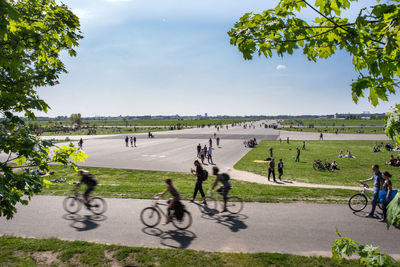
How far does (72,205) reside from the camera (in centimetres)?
945

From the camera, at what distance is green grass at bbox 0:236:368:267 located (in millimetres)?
5832

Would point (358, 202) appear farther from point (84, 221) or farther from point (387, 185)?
point (84, 221)

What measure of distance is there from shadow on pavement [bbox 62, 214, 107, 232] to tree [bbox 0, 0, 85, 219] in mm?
4177

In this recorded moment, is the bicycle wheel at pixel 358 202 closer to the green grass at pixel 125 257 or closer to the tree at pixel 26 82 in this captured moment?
the green grass at pixel 125 257

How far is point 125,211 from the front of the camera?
30.6 ft

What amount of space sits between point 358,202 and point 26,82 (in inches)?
458

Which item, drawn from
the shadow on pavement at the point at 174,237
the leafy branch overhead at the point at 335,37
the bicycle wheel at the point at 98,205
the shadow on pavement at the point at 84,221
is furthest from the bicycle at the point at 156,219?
the leafy branch overhead at the point at 335,37

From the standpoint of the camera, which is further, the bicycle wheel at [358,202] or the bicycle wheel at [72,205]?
the bicycle wheel at [72,205]

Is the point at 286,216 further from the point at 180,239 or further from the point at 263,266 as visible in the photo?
the point at 180,239

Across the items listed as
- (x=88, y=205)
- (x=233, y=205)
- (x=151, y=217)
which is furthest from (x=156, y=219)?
(x=88, y=205)

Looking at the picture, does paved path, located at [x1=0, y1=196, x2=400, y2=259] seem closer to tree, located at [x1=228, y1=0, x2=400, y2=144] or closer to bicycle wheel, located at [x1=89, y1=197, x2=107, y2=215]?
bicycle wheel, located at [x1=89, y1=197, x2=107, y2=215]

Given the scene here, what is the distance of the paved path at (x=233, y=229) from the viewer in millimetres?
6762

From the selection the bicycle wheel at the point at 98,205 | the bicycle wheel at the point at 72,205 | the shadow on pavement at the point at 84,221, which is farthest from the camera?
the bicycle wheel at the point at 72,205

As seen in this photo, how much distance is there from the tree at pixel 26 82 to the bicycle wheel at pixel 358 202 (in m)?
10.3
